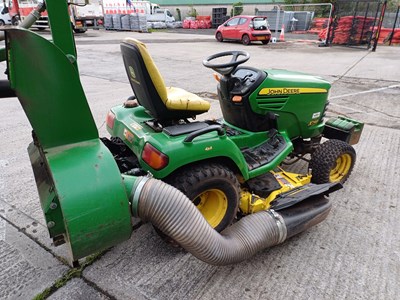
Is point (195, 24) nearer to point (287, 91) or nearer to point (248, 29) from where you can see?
point (248, 29)

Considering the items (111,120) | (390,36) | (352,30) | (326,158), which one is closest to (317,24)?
(390,36)

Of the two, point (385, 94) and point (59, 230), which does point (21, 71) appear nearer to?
point (59, 230)

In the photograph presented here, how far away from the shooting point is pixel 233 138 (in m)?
2.71

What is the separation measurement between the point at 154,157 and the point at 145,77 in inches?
21.4

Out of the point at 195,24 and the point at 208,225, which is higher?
the point at 208,225

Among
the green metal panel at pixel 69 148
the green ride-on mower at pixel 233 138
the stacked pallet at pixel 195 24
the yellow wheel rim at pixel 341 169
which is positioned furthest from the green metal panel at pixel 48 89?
the stacked pallet at pixel 195 24

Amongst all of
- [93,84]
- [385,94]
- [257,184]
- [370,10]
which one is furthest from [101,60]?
[370,10]

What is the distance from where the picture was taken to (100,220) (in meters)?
1.41

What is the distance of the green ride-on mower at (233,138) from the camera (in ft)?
6.75

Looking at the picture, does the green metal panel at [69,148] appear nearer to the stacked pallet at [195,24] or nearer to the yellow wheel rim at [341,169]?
the yellow wheel rim at [341,169]

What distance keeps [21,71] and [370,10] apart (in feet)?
52.4

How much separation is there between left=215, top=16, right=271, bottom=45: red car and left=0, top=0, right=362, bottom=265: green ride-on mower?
1291 centimetres

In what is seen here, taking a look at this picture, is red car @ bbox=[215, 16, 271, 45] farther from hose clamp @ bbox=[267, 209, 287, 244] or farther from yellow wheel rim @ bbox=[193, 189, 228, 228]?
hose clamp @ bbox=[267, 209, 287, 244]

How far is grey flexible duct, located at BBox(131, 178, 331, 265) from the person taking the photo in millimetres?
1584
